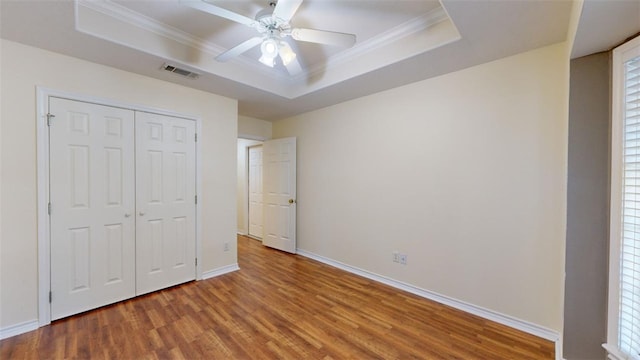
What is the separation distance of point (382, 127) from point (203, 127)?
2.34 metres

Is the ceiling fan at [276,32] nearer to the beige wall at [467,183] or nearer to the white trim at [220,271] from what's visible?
the beige wall at [467,183]

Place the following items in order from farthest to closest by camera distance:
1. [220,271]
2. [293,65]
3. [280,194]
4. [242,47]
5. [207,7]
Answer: [280,194], [220,271], [293,65], [242,47], [207,7]

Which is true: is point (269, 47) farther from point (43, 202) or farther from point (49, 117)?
point (43, 202)

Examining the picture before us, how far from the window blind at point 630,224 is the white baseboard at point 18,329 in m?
4.29

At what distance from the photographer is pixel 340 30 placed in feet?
7.69

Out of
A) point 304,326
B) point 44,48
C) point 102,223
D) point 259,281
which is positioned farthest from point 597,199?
point 44,48

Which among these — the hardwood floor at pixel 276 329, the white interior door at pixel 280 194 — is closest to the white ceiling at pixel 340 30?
the white interior door at pixel 280 194

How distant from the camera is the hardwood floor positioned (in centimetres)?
187

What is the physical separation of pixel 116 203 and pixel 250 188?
10.1 ft

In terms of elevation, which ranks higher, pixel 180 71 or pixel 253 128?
pixel 180 71

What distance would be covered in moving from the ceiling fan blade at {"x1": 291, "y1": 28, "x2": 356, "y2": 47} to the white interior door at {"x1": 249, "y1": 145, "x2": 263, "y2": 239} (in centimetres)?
359

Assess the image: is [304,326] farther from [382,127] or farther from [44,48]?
[44,48]

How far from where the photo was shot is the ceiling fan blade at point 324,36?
1.87 metres

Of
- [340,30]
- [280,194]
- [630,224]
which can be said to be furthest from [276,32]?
[280,194]
